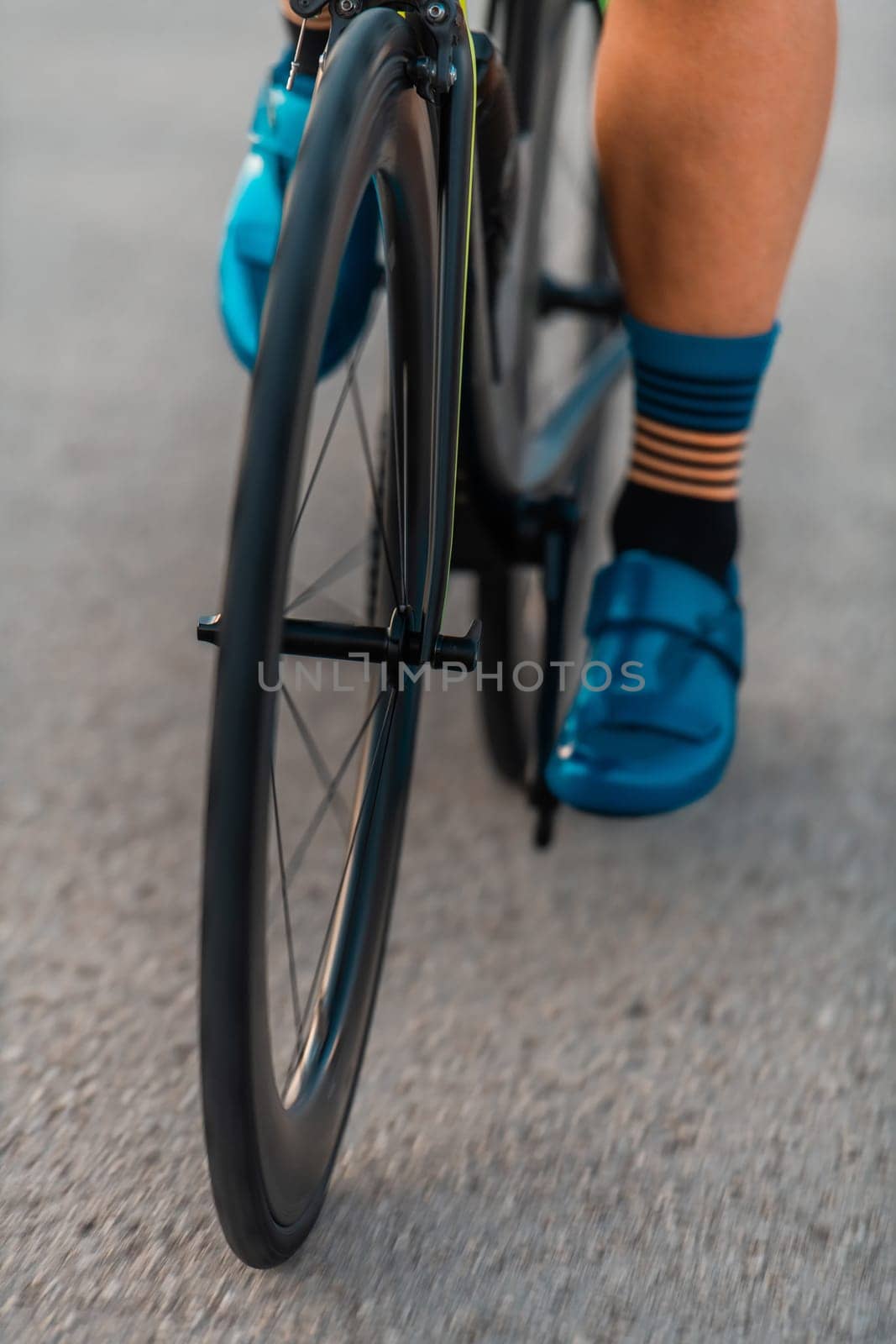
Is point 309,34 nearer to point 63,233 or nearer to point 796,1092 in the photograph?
point 796,1092

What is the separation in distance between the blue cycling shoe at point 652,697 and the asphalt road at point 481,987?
0.18 meters

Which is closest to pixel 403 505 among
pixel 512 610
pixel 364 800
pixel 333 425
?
pixel 333 425

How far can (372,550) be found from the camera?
114 centimetres

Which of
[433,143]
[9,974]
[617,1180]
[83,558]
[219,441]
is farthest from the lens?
[219,441]

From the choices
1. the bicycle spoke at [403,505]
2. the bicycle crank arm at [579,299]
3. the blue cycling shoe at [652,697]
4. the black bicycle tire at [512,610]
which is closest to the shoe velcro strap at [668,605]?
the blue cycling shoe at [652,697]

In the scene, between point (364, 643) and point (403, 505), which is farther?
point (403, 505)

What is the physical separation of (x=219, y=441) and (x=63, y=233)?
0.85m

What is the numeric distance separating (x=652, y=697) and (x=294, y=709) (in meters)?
0.30

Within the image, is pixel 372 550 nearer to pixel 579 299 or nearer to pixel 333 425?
pixel 333 425

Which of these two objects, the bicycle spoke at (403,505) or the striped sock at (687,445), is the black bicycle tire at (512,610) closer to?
the striped sock at (687,445)

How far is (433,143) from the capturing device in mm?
783

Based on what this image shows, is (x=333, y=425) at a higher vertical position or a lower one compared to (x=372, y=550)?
higher

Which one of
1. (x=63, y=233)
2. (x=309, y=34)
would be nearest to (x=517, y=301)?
(x=309, y=34)

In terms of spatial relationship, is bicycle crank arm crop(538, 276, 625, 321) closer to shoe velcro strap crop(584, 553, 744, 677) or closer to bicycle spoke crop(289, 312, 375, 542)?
bicycle spoke crop(289, 312, 375, 542)
